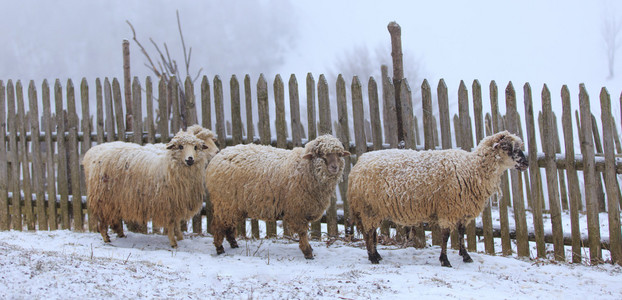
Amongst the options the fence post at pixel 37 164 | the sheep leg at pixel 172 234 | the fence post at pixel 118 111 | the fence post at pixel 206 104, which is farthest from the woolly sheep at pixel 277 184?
the fence post at pixel 37 164

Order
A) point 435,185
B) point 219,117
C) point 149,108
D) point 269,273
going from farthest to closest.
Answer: point 149,108, point 219,117, point 435,185, point 269,273

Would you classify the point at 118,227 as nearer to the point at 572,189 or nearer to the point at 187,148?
the point at 187,148

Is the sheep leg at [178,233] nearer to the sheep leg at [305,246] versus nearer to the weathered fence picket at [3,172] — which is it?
the sheep leg at [305,246]

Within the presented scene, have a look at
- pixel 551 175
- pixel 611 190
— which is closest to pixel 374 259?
pixel 551 175

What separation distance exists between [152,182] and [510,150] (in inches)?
152

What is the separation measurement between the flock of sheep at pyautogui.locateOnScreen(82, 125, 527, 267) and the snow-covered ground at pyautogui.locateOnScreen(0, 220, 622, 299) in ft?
0.99

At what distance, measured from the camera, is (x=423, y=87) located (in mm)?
6234

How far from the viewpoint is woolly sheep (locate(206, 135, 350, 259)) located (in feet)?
17.8

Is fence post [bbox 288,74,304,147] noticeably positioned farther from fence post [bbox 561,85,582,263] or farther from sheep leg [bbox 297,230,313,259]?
fence post [bbox 561,85,582,263]

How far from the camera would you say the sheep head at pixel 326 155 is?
5.30 m

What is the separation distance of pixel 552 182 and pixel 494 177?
1.01 meters

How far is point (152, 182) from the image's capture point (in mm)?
6070

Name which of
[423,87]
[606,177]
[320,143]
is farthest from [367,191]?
[606,177]

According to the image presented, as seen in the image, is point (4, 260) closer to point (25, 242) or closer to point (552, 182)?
point (25, 242)
